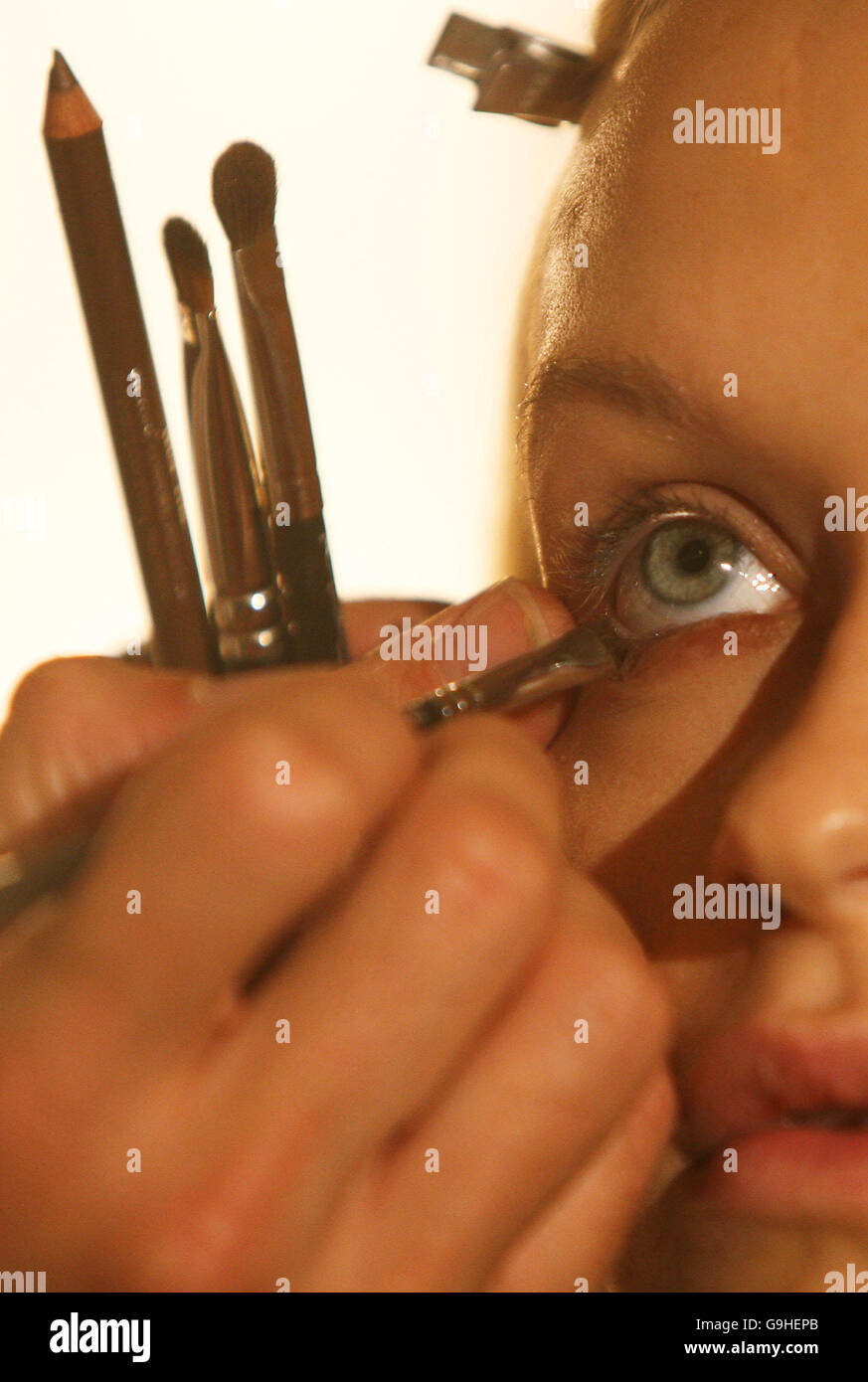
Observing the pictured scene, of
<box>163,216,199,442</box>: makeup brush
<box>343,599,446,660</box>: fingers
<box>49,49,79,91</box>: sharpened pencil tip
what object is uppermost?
<box>49,49,79,91</box>: sharpened pencil tip

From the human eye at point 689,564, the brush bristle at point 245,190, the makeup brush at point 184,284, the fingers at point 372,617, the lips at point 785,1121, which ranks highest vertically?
the brush bristle at point 245,190

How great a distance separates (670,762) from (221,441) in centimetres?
20

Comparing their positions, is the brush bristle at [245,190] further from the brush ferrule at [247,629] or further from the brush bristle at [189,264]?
the brush ferrule at [247,629]

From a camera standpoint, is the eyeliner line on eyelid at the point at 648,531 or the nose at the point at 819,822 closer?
the nose at the point at 819,822

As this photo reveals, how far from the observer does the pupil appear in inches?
20.2

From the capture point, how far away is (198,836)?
0.82 ft

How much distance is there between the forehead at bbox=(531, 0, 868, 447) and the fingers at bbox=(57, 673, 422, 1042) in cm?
22

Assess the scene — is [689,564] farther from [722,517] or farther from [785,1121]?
[785,1121]

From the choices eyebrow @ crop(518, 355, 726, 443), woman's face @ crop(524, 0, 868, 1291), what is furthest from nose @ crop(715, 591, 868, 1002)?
eyebrow @ crop(518, 355, 726, 443)

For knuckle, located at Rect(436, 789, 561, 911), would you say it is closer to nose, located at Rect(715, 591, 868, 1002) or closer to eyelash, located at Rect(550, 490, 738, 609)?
nose, located at Rect(715, 591, 868, 1002)

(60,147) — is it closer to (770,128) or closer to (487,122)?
(770,128)

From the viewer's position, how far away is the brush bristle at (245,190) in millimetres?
404

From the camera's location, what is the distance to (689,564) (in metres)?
0.52

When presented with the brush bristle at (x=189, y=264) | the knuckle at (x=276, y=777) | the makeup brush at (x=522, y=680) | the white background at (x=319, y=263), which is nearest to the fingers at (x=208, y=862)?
the knuckle at (x=276, y=777)
